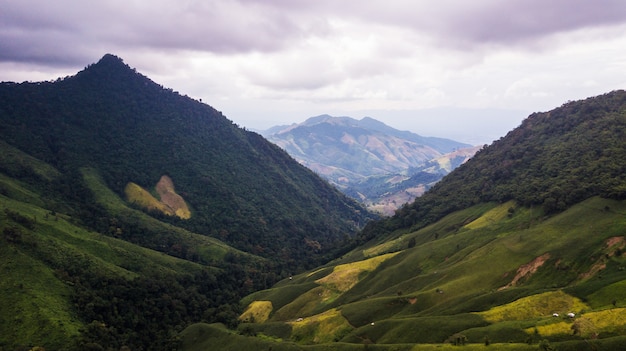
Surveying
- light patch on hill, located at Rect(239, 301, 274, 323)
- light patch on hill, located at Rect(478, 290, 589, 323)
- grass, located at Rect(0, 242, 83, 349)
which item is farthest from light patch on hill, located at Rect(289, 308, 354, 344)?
grass, located at Rect(0, 242, 83, 349)

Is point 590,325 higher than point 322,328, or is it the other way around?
point 590,325

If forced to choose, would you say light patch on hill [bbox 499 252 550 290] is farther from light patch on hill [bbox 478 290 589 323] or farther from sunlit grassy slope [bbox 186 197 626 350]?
light patch on hill [bbox 478 290 589 323]

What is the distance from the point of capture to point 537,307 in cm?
10806

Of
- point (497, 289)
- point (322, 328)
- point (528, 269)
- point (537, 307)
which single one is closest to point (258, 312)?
point (322, 328)

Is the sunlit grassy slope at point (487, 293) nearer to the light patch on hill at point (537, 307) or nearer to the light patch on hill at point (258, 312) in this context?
the light patch on hill at point (537, 307)

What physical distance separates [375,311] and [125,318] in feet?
333

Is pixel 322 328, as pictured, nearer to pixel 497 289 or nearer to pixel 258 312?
pixel 258 312

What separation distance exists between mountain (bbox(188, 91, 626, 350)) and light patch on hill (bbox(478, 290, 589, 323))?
258 millimetres

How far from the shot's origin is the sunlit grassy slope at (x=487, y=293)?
3853 inches

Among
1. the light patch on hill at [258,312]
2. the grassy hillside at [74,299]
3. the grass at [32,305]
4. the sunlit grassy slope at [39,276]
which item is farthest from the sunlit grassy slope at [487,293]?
the sunlit grassy slope at [39,276]

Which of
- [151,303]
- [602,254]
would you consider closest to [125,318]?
[151,303]

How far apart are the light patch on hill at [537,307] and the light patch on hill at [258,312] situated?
96.8 meters

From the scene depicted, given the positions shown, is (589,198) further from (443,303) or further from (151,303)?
(151,303)

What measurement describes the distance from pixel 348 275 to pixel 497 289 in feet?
236
